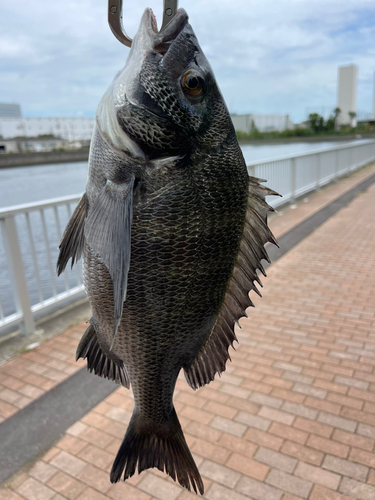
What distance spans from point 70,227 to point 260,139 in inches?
1195

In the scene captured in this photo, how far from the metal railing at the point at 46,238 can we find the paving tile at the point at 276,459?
114 inches

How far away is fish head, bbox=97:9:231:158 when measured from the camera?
3.59 feet

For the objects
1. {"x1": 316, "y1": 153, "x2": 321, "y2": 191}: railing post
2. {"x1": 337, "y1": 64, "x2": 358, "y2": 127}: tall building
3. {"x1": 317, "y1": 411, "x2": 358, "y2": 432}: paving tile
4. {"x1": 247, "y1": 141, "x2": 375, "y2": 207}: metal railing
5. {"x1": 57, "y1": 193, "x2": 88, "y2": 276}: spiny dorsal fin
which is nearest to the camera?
{"x1": 57, "y1": 193, "x2": 88, "y2": 276}: spiny dorsal fin

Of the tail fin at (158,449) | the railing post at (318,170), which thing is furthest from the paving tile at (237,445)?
the railing post at (318,170)

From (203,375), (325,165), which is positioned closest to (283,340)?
(203,375)

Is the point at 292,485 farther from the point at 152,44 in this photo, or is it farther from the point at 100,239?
the point at 152,44

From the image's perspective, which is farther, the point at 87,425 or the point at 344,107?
the point at 344,107

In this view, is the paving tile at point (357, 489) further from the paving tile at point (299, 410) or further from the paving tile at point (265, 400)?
the paving tile at point (265, 400)

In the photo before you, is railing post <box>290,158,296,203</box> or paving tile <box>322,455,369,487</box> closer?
paving tile <box>322,455,369,487</box>

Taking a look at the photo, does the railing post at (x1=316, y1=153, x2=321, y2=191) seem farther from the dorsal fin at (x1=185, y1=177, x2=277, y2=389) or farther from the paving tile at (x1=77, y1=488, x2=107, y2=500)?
the dorsal fin at (x1=185, y1=177, x2=277, y2=389)

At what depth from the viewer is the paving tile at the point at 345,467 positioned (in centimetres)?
242

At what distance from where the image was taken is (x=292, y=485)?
93.7 inches

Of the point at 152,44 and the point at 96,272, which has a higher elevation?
the point at 152,44

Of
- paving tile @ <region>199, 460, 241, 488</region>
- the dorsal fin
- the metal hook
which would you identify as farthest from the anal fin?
paving tile @ <region>199, 460, 241, 488</region>
